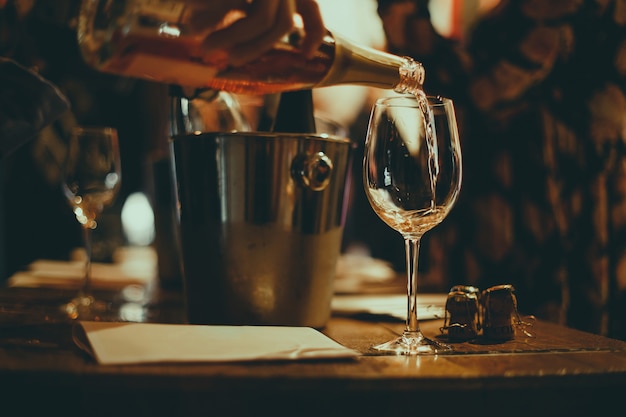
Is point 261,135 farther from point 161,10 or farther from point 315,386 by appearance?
point 315,386

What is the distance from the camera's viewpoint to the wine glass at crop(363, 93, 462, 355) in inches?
23.9

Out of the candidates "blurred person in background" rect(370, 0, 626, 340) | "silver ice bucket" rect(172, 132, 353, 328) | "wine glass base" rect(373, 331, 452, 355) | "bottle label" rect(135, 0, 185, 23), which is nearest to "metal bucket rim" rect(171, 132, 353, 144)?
"silver ice bucket" rect(172, 132, 353, 328)

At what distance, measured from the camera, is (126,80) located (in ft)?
A: 12.1

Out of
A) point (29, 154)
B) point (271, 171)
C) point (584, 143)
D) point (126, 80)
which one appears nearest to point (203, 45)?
point (271, 171)

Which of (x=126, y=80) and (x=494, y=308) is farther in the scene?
(x=126, y=80)

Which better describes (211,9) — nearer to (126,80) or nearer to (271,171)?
(271,171)

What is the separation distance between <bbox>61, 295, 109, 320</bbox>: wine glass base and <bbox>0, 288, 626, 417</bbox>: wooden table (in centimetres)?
22

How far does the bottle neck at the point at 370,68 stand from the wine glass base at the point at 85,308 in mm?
423

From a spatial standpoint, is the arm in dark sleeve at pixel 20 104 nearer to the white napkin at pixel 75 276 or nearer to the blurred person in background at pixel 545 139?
the white napkin at pixel 75 276

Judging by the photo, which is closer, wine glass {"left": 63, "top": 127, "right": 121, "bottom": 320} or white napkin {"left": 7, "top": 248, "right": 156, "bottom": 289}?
wine glass {"left": 63, "top": 127, "right": 121, "bottom": 320}

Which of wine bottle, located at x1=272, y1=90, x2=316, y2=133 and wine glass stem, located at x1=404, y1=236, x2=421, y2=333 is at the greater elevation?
wine bottle, located at x1=272, y1=90, x2=316, y2=133

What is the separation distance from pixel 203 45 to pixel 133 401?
340 millimetres

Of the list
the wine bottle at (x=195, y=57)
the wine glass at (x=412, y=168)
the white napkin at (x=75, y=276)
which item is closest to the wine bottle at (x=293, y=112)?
the wine bottle at (x=195, y=57)

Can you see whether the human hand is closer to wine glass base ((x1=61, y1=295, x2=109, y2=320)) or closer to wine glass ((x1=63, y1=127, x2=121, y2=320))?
wine glass base ((x1=61, y1=295, x2=109, y2=320))
